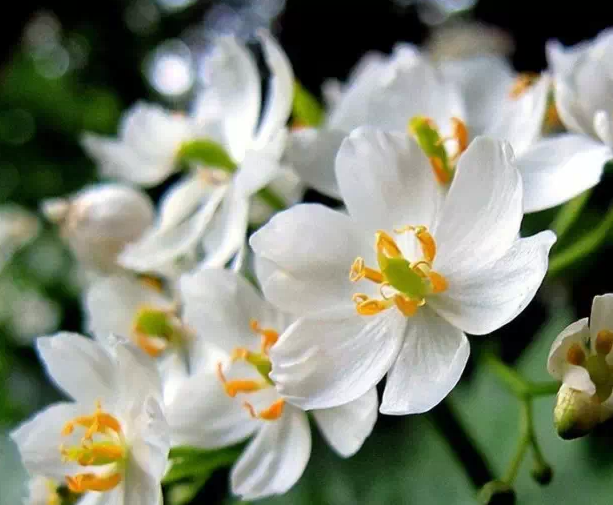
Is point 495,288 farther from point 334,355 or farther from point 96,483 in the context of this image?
point 96,483

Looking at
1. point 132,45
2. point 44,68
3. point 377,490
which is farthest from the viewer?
point 132,45

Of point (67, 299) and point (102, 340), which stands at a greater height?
point (102, 340)

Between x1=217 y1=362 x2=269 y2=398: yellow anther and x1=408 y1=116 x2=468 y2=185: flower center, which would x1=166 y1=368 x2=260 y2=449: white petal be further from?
x1=408 y1=116 x2=468 y2=185: flower center

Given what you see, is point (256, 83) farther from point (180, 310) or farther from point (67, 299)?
point (67, 299)

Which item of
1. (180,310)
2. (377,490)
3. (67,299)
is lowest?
(67,299)

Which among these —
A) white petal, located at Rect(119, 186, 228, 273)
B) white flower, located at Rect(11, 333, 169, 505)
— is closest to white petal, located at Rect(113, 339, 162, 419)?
white flower, located at Rect(11, 333, 169, 505)

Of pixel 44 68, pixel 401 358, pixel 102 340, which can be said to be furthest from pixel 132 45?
pixel 401 358

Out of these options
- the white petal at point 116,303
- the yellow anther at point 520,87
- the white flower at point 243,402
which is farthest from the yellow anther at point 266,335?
the yellow anther at point 520,87
